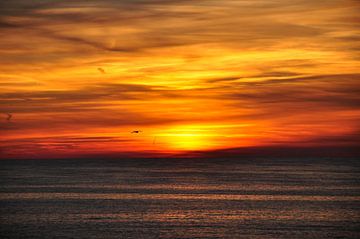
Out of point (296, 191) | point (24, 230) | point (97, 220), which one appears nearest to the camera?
point (24, 230)

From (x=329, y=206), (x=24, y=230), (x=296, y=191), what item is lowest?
(x=296, y=191)

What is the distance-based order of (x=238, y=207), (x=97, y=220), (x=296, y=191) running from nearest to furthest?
(x=97, y=220) → (x=238, y=207) → (x=296, y=191)

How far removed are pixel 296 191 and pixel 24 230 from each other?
73.2m

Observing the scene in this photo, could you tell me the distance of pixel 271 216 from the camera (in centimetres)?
8600

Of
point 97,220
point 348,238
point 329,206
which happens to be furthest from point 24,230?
point 329,206

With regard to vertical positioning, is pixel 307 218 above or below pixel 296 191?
above

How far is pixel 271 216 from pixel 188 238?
2309 centimetres

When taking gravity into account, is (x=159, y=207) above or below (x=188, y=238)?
below

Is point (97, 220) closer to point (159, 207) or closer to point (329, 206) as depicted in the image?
point (159, 207)

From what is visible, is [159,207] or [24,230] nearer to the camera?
[24,230]

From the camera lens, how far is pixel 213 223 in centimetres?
7888

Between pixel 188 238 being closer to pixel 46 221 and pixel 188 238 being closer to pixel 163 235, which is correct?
pixel 163 235

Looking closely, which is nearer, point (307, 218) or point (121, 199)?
point (307, 218)

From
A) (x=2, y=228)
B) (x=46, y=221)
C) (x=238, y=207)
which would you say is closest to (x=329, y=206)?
(x=238, y=207)
